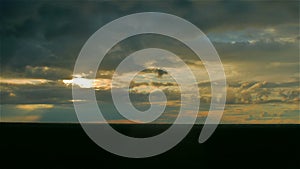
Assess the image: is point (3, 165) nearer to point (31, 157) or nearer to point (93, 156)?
point (31, 157)

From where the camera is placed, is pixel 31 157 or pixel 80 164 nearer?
pixel 80 164

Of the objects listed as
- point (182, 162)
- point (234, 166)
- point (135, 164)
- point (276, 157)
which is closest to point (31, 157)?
point (135, 164)

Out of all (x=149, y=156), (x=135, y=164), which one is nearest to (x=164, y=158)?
(x=149, y=156)

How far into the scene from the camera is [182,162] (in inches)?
1529

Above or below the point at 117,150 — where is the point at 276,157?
below

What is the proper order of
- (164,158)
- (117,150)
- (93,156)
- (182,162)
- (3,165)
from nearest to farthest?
1. (3,165)
2. (182,162)
3. (164,158)
4. (93,156)
5. (117,150)

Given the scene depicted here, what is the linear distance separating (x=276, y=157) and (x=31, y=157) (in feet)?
82.5

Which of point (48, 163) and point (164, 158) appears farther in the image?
point (164, 158)

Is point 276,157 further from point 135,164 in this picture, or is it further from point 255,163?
point 135,164

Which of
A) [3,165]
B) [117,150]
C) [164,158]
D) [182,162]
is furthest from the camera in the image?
[117,150]

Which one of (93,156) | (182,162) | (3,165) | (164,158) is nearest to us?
(3,165)

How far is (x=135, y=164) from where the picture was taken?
37406mm

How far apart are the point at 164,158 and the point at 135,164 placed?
5.36 m

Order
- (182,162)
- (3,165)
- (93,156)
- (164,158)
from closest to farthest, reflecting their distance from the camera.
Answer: (3,165) < (182,162) < (164,158) < (93,156)
